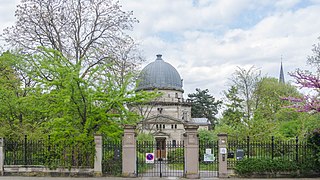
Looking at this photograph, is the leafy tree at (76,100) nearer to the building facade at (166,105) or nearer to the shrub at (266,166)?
the shrub at (266,166)

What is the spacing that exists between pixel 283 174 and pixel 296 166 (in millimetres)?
834

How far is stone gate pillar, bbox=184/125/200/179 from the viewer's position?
2164cm

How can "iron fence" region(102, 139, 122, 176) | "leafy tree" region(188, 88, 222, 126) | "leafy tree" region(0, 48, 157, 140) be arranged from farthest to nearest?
"leafy tree" region(188, 88, 222, 126), "iron fence" region(102, 139, 122, 176), "leafy tree" region(0, 48, 157, 140)

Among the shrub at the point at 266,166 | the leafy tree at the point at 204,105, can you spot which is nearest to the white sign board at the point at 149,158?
the shrub at the point at 266,166

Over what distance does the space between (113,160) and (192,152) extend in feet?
14.5

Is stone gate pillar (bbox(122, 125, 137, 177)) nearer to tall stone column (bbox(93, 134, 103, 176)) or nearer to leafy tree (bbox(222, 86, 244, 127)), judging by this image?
tall stone column (bbox(93, 134, 103, 176))

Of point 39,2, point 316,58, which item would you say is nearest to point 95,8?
point 39,2

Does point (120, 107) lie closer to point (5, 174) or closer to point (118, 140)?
point (118, 140)

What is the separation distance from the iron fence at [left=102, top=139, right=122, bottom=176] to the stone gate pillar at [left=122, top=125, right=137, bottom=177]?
403mm

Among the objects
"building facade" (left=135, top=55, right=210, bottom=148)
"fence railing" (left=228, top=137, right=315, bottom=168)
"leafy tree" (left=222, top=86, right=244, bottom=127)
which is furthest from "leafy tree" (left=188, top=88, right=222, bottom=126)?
"fence railing" (left=228, top=137, right=315, bottom=168)

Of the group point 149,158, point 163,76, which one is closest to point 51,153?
point 149,158

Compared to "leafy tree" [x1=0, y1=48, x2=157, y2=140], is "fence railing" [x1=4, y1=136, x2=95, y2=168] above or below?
below

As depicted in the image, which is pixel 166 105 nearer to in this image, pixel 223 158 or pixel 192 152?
pixel 223 158

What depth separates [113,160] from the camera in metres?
22.2
